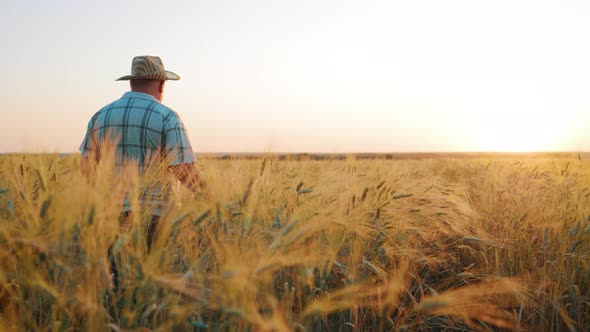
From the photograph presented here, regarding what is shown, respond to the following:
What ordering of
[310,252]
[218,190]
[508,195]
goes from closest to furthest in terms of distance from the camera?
1. [218,190]
2. [310,252]
3. [508,195]

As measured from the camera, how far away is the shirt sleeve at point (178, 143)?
253 cm

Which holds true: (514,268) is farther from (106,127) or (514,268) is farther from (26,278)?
(106,127)

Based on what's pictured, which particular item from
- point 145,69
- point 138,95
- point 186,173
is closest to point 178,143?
point 186,173

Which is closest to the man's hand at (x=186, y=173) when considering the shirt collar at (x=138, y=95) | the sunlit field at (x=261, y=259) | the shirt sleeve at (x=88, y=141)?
the sunlit field at (x=261, y=259)

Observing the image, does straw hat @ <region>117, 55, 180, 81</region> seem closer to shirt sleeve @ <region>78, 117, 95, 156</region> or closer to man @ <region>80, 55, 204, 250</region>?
man @ <region>80, 55, 204, 250</region>

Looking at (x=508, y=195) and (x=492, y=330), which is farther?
(x=508, y=195)

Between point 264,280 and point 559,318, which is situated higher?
point 264,280

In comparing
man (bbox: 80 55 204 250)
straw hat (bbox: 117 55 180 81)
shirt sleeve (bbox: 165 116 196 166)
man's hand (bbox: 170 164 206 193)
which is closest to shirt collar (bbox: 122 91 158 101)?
man (bbox: 80 55 204 250)

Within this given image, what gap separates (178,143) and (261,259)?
143 cm

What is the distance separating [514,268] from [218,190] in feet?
6.44

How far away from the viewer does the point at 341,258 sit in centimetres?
224

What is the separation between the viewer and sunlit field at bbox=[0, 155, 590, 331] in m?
1.28

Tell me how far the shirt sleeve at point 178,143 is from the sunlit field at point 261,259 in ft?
1.16

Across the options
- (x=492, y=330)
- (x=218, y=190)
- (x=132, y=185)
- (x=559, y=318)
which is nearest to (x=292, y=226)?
(x=218, y=190)
